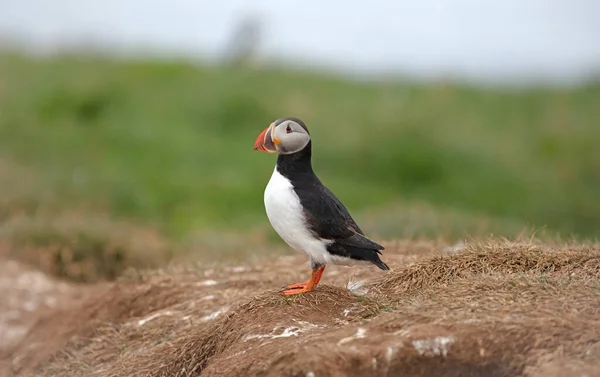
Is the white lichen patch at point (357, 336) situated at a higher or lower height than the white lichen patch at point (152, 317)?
higher

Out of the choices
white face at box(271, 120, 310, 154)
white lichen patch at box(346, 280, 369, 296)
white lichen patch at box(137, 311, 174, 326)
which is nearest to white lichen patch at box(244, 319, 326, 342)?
white lichen patch at box(346, 280, 369, 296)

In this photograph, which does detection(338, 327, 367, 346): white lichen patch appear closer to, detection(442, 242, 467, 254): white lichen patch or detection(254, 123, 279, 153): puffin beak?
detection(254, 123, 279, 153): puffin beak

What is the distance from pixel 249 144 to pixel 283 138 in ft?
40.4

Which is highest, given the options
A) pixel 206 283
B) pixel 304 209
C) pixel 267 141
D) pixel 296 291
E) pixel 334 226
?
pixel 267 141

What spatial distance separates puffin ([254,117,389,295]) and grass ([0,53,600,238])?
784 centimetres

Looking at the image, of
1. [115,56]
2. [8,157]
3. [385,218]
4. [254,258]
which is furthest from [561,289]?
[115,56]

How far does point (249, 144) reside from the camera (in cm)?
1772

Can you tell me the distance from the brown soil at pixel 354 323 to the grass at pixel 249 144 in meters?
5.96

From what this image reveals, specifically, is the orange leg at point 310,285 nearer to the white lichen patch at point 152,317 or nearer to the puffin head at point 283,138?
the puffin head at point 283,138

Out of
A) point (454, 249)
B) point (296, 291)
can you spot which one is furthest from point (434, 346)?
point (454, 249)

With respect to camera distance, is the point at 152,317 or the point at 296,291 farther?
the point at 152,317

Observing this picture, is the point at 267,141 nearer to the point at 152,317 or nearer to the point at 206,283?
the point at 152,317

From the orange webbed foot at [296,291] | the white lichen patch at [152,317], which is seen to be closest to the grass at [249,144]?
the white lichen patch at [152,317]

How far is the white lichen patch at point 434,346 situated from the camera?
4.55 metres
